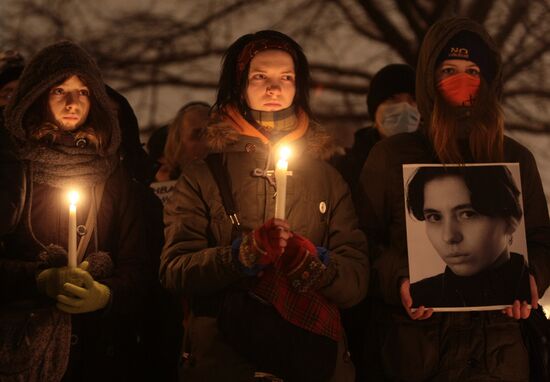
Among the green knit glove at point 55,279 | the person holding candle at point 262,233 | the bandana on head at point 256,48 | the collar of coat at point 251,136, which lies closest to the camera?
the person holding candle at point 262,233

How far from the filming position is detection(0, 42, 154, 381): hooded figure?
10.0 feet

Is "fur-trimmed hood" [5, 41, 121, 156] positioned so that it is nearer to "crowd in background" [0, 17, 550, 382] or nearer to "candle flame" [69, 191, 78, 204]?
"crowd in background" [0, 17, 550, 382]

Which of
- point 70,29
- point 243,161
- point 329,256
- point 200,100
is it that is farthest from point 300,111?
point 70,29

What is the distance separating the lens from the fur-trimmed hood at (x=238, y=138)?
10.7 feet

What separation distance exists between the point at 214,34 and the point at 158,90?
0.63 meters

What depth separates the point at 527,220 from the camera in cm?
332

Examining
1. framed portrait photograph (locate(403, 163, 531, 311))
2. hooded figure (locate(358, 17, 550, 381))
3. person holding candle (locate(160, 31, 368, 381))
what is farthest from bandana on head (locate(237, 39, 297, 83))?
framed portrait photograph (locate(403, 163, 531, 311))

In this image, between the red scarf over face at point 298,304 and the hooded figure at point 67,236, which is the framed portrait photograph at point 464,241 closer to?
the red scarf over face at point 298,304

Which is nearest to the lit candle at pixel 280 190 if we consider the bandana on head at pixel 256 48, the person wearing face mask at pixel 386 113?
the bandana on head at pixel 256 48

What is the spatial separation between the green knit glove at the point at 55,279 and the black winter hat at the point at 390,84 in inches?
91.2

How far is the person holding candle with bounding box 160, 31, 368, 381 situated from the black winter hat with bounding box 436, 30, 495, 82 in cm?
66

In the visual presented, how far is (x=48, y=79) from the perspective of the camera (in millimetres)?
3334

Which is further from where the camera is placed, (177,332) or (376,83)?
(376,83)

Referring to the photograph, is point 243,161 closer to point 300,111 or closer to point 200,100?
point 300,111
